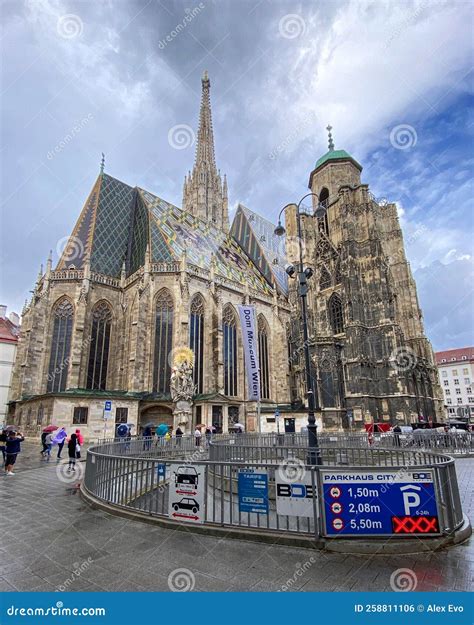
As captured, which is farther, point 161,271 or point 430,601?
point 161,271

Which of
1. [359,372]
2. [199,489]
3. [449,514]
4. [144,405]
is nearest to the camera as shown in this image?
[449,514]

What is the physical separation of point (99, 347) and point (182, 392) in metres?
8.92

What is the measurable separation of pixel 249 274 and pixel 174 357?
17.6m

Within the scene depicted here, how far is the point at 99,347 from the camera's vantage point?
2800 centimetres

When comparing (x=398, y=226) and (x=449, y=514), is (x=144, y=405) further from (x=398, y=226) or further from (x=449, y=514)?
(x=398, y=226)

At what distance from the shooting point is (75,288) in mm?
27859

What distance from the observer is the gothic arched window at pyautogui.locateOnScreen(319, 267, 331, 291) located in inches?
1439

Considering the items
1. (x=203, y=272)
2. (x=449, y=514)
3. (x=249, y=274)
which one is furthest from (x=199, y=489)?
(x=249, y=274)

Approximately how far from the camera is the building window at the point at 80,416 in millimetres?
21261

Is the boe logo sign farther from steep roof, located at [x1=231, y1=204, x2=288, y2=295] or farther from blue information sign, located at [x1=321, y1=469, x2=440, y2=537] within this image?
steep roof, located at [x1=231, y1=204, x2=288, y2=295]

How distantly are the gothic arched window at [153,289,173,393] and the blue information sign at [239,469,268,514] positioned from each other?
2280 cm

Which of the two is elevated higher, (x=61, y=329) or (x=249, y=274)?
(x=249, y=274)
